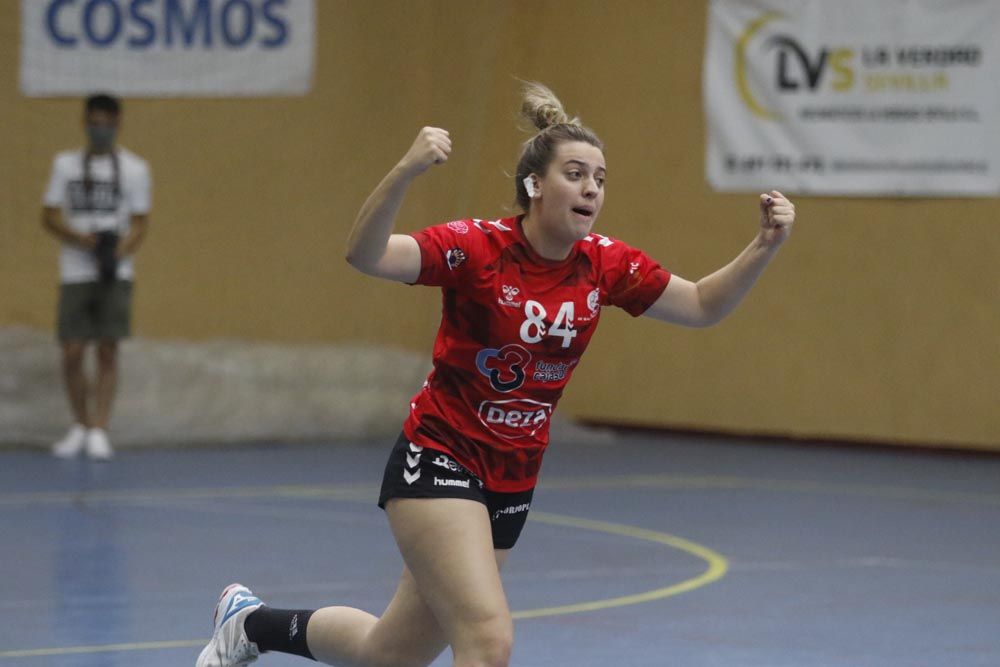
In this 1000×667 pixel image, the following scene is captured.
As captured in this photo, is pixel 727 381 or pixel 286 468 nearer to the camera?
pixel 286 468

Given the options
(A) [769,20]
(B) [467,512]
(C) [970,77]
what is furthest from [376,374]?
(B) [467,512]

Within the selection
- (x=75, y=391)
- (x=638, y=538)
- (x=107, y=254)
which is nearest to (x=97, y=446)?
(x=75, y=391)

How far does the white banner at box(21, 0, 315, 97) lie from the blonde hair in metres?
8.49

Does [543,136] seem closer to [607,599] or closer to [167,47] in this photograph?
[607,599]

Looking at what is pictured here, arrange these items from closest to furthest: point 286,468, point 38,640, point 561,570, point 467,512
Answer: point 467,512
point 38,640
point 561,570
point 286,468

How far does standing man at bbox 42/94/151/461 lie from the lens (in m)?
11.4

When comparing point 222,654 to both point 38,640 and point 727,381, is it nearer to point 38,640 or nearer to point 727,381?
point 38,640

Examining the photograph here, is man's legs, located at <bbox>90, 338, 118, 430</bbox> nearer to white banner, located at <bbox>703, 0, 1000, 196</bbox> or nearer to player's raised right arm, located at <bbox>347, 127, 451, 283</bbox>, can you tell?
white banner, located at <bbox>703, 0, 1000, 196</bbox>

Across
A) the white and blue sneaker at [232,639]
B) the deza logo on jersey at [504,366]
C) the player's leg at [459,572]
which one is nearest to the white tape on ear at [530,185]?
the deza logo on jersey at [504,366]

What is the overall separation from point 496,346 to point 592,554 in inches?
153

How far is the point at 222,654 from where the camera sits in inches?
210

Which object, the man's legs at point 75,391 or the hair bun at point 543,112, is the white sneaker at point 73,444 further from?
the hair bun at point 543,112

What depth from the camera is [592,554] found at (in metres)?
8.34

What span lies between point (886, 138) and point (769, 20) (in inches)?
51.8
